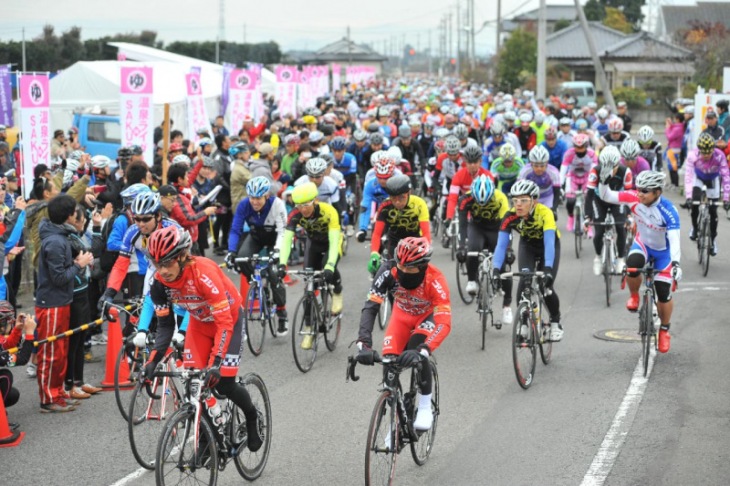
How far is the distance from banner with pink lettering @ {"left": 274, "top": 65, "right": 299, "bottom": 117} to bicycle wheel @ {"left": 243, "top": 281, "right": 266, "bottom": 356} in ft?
86.5

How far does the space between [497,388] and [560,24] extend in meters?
96.3

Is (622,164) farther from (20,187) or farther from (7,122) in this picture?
(7,122)

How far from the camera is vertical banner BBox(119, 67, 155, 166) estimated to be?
61.3 ft

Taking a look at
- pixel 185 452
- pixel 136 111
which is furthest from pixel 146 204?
pixel 136 111

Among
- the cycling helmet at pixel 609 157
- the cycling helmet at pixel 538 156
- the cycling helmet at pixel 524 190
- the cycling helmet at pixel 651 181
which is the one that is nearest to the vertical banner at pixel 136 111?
the cycling helmet at pixel 538 156

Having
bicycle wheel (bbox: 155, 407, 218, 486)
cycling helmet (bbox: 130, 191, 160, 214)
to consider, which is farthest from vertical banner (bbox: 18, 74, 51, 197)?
bicycle wheel (bbox: 155, 407, 218, 486)

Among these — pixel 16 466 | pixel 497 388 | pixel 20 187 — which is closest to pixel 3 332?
pixel 16 466

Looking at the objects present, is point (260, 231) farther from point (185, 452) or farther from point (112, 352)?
point (185, 452)

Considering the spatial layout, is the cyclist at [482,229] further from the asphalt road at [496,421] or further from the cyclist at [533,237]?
the cyclist at [533,237]

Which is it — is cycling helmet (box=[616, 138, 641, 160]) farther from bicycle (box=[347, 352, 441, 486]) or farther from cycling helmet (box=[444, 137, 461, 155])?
bicycle (box=[347, 352, 441, 486])

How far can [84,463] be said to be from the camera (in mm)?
8180

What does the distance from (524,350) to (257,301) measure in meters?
3.33

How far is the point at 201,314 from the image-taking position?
726cm

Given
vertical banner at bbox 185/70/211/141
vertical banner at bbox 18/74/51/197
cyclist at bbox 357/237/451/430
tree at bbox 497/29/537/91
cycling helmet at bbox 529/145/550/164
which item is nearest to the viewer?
cyclist at bbox 357/237/451/430
